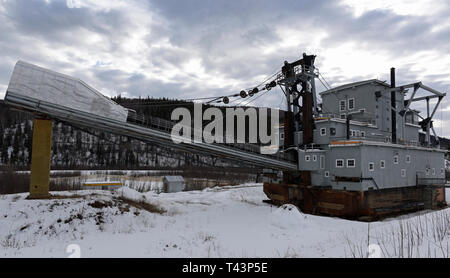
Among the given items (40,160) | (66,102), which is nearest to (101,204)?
(40,160)

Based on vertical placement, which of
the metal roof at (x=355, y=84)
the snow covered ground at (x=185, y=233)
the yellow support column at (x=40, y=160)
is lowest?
the snow covered ground at (x=185, y=233)

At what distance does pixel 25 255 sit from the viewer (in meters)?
9.70

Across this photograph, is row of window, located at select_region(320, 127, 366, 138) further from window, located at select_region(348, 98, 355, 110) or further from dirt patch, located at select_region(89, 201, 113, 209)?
dirt patch, located at select_region(89, 201, 113, 209)

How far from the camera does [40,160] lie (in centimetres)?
1644

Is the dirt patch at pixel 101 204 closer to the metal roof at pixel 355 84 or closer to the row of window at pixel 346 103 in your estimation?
the row of window at pixel 346 103

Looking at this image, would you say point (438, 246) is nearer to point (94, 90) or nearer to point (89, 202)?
point (89, 202)

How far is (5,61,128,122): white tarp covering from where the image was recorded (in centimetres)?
1479

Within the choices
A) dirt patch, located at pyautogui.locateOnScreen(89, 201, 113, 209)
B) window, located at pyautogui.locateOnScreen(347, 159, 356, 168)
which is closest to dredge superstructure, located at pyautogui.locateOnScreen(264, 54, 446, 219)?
window, located at pyautogui.locateOnScreen(347, 159, 356, 168)

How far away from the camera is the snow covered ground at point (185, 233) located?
9812 millimetres

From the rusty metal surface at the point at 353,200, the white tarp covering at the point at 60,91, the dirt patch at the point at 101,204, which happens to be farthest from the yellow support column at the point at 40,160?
the rusty metal surface at the point at 353,200

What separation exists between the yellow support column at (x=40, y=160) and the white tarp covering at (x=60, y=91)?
2212 millimetres

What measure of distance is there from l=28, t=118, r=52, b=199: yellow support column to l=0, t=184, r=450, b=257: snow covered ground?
1402 mm

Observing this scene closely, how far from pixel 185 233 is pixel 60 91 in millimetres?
12276
